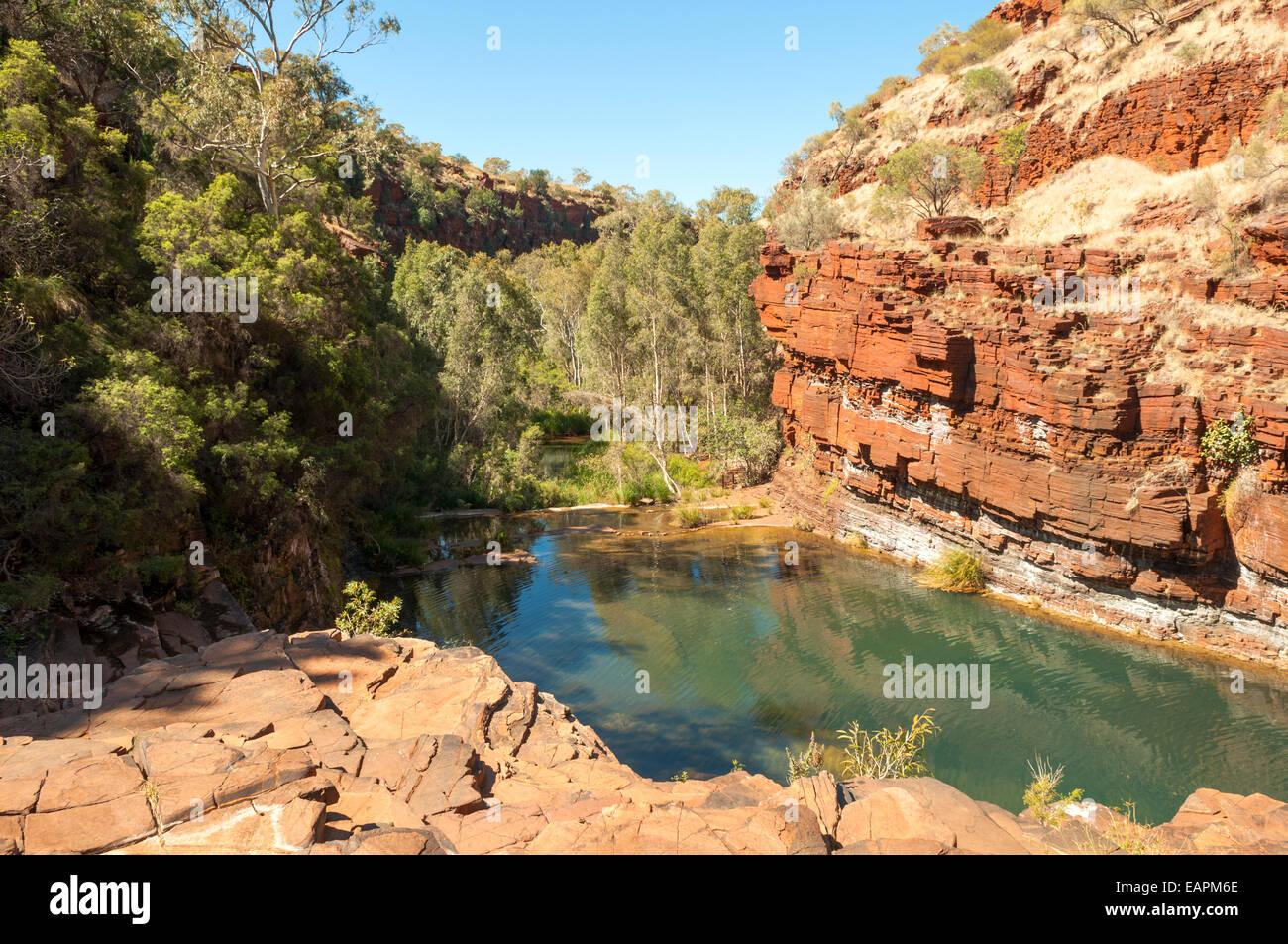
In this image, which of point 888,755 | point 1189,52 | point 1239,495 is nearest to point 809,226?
point 1189,52

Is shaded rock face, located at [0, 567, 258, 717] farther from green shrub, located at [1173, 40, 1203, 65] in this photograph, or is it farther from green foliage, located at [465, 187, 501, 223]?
green foliage, located at [465, 187, 501, 223]

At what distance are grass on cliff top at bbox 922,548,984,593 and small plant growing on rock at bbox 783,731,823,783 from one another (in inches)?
397

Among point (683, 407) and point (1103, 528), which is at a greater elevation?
point (683, 407)

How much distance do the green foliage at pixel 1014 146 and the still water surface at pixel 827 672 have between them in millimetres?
23492

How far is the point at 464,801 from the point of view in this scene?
693 centimetres

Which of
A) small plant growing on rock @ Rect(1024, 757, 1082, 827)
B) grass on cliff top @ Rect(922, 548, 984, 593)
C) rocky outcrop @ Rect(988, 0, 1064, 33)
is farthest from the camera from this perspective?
rocky outcrop @ Rect(988, 0, 1064, 33)

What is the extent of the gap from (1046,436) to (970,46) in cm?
3934

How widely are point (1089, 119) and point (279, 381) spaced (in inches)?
1362

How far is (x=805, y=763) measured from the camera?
1195cm

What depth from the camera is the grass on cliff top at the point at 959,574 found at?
21.4m

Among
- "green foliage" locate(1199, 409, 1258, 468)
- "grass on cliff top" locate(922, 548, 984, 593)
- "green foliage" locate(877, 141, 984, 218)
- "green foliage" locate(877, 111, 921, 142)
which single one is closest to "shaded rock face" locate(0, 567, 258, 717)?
"grass on cliff top" locate(922, 548, 984, 593)

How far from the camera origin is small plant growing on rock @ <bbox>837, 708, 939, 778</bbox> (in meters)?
10.7

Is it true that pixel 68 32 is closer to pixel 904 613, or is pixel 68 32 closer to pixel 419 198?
pixel 904 613

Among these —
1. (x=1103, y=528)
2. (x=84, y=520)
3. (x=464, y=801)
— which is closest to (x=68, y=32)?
(x=84, y=520)
